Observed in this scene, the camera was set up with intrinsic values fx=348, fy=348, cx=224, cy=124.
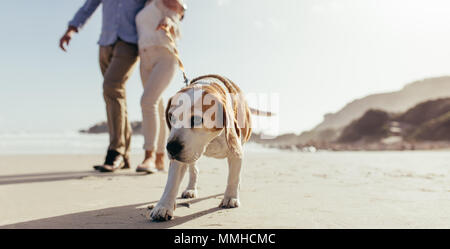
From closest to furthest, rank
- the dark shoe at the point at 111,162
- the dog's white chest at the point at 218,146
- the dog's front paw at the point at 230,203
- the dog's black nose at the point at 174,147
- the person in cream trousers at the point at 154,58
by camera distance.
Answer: the dog's black nose at the point at 174,147, the dog's white chest at the point at 218,146, the dog's front paw at the point at 230,203, the person in cream trousers at the point at 154,58, the dark shoe at the point at 111,162

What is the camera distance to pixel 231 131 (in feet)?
7.01

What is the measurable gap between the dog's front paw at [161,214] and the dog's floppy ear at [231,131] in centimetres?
54

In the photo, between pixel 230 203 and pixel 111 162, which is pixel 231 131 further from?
pixel 111 162

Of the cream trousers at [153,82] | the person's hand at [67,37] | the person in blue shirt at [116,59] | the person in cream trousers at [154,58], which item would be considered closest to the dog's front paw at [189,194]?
the person in cream trousers at [154,58]

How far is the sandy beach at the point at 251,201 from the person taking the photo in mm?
1990

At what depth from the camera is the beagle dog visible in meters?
1.87

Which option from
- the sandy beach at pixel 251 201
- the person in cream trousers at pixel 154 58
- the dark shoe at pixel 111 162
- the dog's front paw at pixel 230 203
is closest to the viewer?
the sandy beach at pixel 251 201

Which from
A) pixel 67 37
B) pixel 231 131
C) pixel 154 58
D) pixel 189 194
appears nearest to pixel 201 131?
pixel 231 131

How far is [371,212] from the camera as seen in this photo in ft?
7.40

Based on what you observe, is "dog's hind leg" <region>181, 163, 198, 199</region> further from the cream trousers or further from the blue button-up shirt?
the blue button-up shirt

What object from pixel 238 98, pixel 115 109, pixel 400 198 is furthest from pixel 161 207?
pixel 115 109

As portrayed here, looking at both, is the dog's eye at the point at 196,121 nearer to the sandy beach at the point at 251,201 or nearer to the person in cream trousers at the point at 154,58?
the sandy beach at the point at 251,201

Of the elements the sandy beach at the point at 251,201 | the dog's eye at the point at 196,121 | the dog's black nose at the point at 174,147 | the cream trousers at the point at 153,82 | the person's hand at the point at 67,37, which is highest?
the person's hand at the point at 67,37

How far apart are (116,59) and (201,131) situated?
2.79 meters
